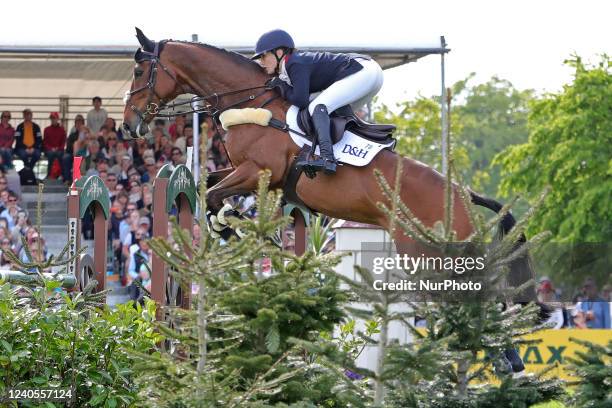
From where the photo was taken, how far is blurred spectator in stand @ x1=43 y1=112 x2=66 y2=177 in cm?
1694

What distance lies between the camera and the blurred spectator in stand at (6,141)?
1634cm

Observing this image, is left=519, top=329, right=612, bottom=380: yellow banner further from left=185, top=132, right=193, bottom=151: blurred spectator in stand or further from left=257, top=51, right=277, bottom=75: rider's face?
left=185, top=132, right=193, bottom=151: blurred spectator in stand

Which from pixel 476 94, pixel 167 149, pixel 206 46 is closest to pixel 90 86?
pixel 167 149

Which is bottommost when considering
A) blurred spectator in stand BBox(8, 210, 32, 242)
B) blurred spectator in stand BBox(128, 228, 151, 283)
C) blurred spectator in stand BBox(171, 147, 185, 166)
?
blurred spectator in stand BBox(128, 228, 151, 283)

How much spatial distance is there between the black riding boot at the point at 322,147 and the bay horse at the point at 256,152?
16cm

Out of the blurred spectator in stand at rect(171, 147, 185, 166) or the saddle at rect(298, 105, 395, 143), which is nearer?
the saddle at rect(298, 105, 395, 143)

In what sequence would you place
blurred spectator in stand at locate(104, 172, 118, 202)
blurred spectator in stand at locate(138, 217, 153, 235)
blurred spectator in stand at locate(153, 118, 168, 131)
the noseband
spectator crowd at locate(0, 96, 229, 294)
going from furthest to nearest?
blurred spectator in stand at locate(153, 118, 168, 131), blurred spectator in stand at locate(104, 172, 118, 202), spectator crowd at locate(0, 96, 229, 294), blurred spectator in stand at locate(138, 217, 153, 235), the noseband

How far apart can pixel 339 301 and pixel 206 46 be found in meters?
4.25

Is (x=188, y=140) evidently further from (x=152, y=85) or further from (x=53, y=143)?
(x=152, y=85)

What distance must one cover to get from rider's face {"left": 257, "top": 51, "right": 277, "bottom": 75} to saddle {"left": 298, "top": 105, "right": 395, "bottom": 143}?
443 mm

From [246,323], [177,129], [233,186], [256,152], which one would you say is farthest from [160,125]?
[246,323]

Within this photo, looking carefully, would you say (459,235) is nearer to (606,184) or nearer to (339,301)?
(339,301)

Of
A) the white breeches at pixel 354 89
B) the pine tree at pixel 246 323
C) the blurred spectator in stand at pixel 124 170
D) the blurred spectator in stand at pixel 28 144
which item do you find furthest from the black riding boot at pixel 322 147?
the blurred spectator in stand at pixel 28 144

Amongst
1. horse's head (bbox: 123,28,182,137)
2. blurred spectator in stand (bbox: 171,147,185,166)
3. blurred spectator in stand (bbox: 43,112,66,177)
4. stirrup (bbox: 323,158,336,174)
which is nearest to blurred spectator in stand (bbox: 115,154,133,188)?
blurred spectator in stand (bbox: 171,147,185,166)
